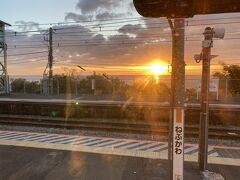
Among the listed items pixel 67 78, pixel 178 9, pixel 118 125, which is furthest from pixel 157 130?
pixel 67 78

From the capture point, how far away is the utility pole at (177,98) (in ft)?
16.4

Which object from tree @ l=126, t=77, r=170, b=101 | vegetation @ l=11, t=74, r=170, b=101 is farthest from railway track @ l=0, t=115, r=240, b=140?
tree @ l=126, t=77, r=170, b=101

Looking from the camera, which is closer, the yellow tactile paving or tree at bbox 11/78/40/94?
the yellow tactile paving

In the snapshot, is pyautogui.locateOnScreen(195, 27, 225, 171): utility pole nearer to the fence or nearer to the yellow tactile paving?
the yellow tactile paving

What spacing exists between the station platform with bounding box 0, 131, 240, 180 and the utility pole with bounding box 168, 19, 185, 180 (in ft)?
7.10

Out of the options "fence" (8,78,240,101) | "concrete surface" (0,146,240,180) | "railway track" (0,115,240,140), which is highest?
"fence" (8,78,240,101)

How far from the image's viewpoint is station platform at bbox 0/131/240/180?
301 inches

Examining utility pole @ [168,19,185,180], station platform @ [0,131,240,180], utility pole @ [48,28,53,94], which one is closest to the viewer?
utility pole @ [168,19,185,180]

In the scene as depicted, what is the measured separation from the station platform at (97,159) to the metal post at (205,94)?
46 centimetres

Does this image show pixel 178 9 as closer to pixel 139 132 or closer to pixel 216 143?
pixel 216 143

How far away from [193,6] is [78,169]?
6.70 metres

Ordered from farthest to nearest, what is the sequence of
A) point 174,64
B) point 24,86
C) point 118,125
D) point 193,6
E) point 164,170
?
point 24,86 < point 118,125 < point 164,170 < point 174,64 < point 193,6

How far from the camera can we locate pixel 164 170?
7.82 metres

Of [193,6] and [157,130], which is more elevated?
[193,6]
